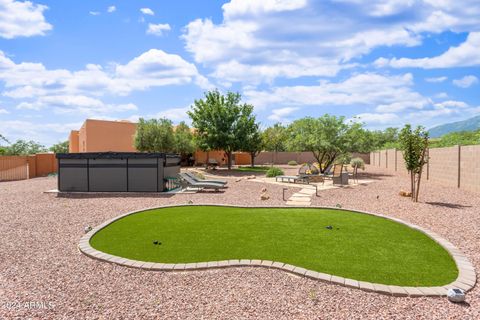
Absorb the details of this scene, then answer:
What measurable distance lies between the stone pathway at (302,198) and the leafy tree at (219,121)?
13.4 meters

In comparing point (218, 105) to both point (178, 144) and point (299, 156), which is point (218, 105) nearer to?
point (178, 144)

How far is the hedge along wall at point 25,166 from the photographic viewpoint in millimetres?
22312

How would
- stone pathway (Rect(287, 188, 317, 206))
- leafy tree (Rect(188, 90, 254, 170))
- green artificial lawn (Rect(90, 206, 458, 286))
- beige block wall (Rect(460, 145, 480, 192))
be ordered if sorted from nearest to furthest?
green artificial lawn (Rect(90, 206, 458, 286))
stone pathway (Rect(287, 188, 317, 206))
beige block wall (Rect(460, 145, 480, 192))
leafy tree (Rect(188, 90, 254, 170))

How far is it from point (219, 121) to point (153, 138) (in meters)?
7.08

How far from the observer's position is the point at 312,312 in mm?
3836

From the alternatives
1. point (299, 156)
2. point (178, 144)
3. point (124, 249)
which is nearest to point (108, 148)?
point (178, 144)

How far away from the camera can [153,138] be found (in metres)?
30.3

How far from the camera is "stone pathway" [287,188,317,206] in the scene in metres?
11.2

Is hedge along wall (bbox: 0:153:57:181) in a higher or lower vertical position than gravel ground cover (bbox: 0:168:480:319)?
higher

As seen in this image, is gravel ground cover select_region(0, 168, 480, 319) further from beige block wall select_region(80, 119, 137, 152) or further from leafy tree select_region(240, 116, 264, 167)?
beige block wall select_region(80, 119, 137, 152)

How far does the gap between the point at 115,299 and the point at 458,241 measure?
6.55 meters

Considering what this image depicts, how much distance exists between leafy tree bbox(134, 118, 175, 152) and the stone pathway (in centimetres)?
1905

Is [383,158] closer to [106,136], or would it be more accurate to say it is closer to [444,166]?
[444,166]

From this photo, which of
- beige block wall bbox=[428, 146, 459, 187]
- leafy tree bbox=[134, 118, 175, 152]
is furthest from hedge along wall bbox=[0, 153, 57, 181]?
beige block wall bbox=[428, 146, 459, 187]
